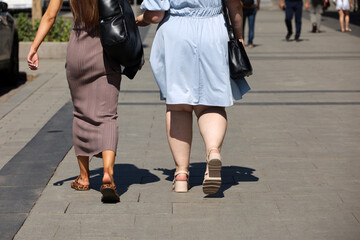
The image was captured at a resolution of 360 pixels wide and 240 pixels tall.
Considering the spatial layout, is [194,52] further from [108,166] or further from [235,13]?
[108,166]

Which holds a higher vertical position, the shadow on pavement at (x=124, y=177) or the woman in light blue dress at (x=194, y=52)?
the woman in light blue dress at (x=194, y=52)

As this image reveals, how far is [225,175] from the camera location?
5.81m

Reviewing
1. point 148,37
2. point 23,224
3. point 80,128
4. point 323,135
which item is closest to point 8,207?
point 23,224

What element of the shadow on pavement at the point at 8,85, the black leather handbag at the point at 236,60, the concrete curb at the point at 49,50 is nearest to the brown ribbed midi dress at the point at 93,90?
the black leather handbag at the point at 236,60

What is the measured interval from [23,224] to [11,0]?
25514 millimetres

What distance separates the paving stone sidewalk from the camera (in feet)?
14.5

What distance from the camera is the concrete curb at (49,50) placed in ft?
49.0

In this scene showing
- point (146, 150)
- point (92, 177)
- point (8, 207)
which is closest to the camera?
point (8, 207)

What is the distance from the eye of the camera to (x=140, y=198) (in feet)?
16.8

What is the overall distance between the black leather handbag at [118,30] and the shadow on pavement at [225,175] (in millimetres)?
1097

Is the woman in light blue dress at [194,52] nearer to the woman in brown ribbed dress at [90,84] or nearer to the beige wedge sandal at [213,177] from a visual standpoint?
the beige wedge sandal at [213,177]

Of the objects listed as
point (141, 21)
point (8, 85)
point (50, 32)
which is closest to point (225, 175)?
point (141, 21)

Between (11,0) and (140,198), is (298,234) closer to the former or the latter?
(140,198)

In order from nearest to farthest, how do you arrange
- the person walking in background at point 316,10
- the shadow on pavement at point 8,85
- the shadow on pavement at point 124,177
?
the shadow on pavement at point 124,177, the shadow on pavement at point 8,85, the person walking in background at point 316,10
